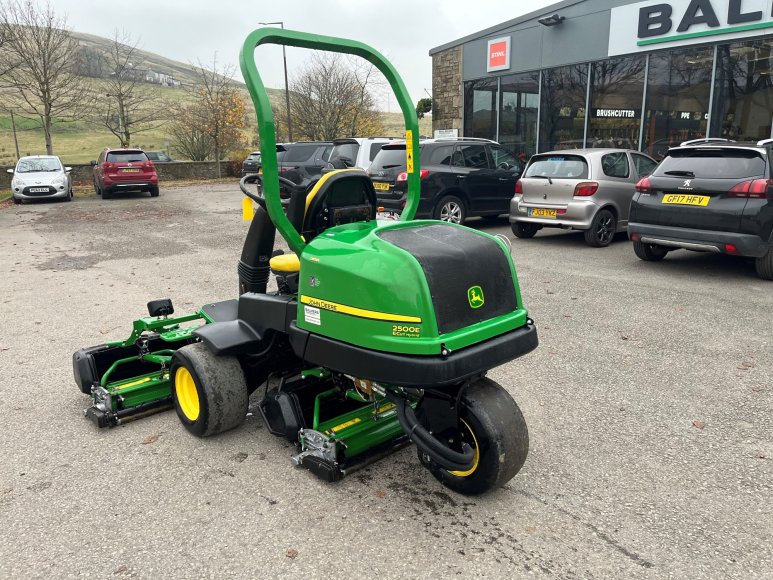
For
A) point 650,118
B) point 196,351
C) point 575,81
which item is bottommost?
point 196,351

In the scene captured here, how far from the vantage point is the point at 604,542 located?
2.69 metres

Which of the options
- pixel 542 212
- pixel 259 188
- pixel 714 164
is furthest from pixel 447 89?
pixel 259 188

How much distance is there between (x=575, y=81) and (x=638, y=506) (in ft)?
48.7

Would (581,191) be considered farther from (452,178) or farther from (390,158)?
(390,158)

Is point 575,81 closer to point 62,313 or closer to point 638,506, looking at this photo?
point 62,313

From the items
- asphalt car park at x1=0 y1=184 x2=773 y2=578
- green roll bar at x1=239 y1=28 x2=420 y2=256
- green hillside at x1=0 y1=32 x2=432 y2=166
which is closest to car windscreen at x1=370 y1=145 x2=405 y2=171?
asphalt car park at x1=0 y1=184 x2=773 y2=578

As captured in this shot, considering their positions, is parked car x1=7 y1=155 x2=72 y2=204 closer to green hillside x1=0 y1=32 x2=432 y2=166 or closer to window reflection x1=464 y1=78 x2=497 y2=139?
window reflection x1=464 y1=78 x2=497 y2=139

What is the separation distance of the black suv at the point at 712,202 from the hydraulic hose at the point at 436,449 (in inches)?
228

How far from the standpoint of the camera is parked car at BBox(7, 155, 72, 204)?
18531mm

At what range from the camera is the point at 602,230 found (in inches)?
389

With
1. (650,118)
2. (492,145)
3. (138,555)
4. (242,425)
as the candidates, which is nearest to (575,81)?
(650,118)

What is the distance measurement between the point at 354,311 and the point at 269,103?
1143mm

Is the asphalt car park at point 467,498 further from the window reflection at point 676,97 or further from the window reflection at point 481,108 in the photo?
the window reflection at point 481,108

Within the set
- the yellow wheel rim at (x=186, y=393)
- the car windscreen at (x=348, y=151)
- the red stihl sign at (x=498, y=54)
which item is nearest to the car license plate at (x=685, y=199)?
the yellow wheel rim at (x=186, y=393)
